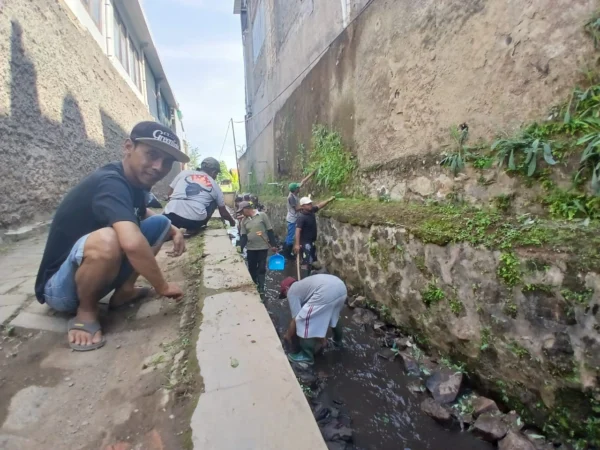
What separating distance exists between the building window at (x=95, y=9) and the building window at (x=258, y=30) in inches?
224

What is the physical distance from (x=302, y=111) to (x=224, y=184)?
19509 mm

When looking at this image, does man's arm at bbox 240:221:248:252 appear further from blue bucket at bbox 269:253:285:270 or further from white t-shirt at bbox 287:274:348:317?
white t-shirt at bbox 287:274:348:317

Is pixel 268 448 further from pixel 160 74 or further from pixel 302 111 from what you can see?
pixel 160 74

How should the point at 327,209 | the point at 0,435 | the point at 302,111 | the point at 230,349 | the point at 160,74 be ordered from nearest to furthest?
the point at 0,435 < the point at 230,349 < the point at 327,209 < the point at 302,111 < the point at 160,74

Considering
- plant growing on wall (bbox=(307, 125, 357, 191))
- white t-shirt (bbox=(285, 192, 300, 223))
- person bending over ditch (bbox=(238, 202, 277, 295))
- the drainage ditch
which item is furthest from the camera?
white t-shirt (bbox=(285, 192, 300, 223))

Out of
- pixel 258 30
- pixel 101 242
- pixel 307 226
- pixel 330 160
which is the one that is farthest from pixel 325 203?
pixel 258 30

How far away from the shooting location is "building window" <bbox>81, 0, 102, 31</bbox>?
7620 millimetres

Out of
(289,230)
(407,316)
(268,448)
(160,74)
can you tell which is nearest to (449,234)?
(407,316)

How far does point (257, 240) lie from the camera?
5066 millimetres

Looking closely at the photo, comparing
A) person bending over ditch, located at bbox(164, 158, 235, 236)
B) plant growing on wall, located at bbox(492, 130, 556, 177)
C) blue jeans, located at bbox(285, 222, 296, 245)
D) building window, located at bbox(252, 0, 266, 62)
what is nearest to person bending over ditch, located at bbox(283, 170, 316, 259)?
blue jeans, located at bbox(285, 222, 296, 245)

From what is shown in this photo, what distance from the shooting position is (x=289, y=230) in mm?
6805

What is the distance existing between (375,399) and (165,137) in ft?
8.48

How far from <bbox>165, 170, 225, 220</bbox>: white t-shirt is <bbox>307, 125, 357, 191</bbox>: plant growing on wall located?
6.71 feet

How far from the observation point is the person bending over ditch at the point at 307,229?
18.0ft
